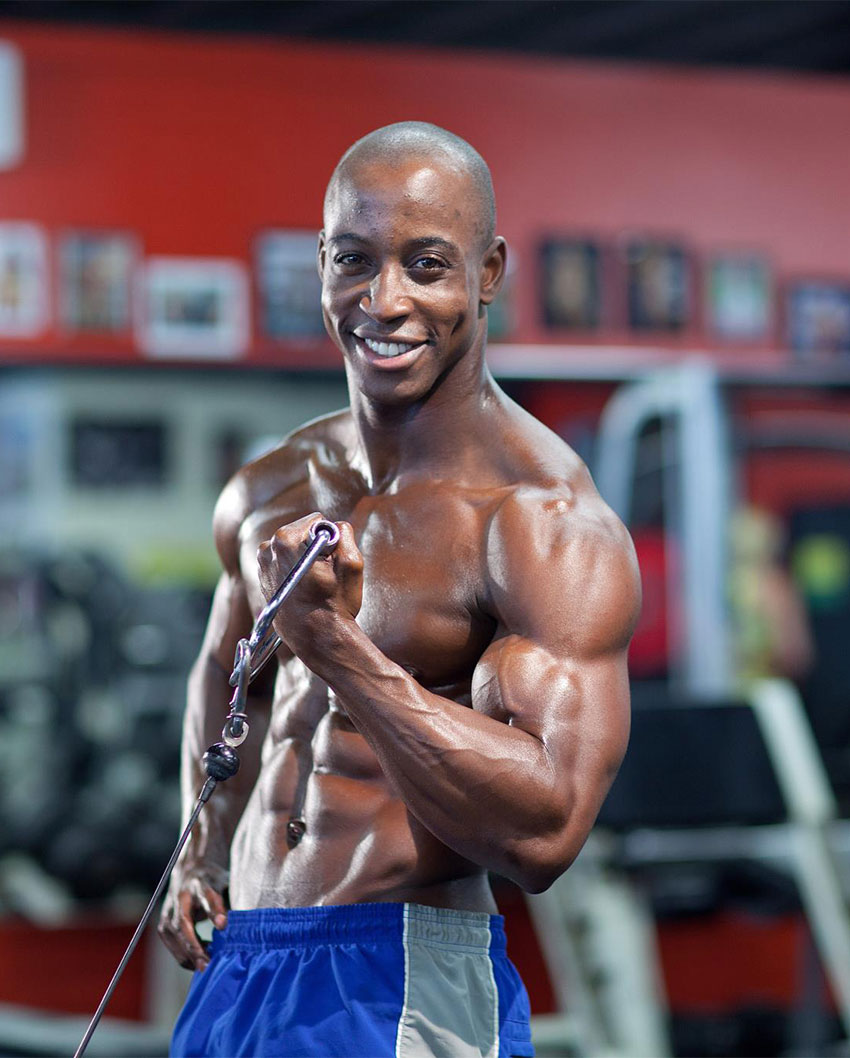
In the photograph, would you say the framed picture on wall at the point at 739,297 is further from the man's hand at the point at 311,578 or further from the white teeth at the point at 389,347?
the man's hand at the point at 311,578

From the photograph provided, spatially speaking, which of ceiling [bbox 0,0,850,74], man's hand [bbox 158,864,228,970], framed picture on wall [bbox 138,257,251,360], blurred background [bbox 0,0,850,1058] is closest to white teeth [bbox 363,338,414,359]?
man's hand [bbox 158,864,228,970]

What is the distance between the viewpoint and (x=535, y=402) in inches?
211

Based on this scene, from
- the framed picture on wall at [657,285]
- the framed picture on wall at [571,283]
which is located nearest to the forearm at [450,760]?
the framed picture on wall at [571,283]

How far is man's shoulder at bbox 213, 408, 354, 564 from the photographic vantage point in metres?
1.91

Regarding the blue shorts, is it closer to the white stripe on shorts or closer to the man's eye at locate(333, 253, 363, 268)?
the white stripe on shorts

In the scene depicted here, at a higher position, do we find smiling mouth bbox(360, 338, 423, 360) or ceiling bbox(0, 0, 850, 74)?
ceiling bbox(0, 0, 850, 74)

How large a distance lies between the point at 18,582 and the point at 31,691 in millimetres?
342

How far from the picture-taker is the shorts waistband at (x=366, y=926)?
169 centimetres

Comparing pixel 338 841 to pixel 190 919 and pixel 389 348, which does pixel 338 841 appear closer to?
pixel 190 919

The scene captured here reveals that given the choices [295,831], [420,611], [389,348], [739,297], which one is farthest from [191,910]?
[739,297]

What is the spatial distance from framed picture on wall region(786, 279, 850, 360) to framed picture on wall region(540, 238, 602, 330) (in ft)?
2.77

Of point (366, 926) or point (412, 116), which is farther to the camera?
point (412, 116)

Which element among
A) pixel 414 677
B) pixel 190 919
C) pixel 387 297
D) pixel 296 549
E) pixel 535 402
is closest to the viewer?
pixel 296 549

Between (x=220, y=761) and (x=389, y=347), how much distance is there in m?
0.46
